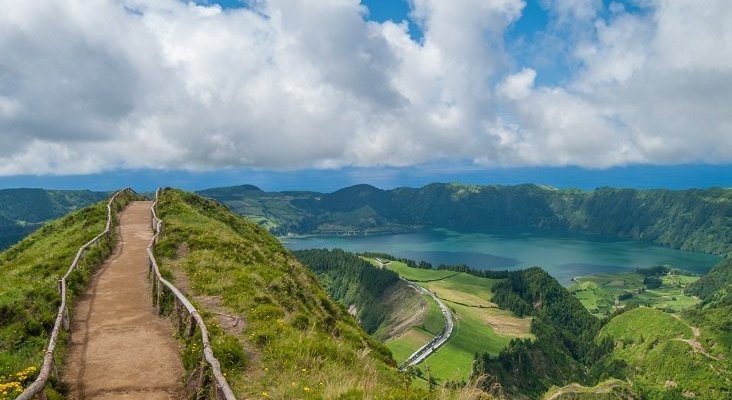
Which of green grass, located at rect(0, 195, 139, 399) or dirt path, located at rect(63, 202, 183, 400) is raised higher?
green grass, located at rect(0, 195, 139, 399)

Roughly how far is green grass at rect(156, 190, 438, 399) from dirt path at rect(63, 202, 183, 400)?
1.85 meters

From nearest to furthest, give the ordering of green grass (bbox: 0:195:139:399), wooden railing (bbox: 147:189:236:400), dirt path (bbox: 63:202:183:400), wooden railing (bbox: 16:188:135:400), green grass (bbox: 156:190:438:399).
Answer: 1. wooden railing (bbox: 16:188:135:400)
2. wooden railing (bbox: 147:189:236:400)
3. green grass (bbox: 156:190:438:399)
4. dirt path (bbox: 63:202:183:400)
5. green grass (bbox: 0:195:139:399)

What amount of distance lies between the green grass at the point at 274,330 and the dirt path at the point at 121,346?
73.0 inches

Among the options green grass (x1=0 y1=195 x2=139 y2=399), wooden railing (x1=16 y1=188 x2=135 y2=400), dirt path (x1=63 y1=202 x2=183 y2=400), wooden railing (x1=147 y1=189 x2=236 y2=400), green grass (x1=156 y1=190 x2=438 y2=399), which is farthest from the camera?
green grass (x1=0 y1=195 x2=139 y2=399)

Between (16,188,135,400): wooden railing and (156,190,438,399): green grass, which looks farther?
(156,190,438,399): green grass

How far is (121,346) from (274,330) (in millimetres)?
7069

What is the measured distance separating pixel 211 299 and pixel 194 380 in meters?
11.3

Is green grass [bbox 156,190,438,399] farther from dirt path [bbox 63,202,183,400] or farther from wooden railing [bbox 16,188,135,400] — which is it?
wooden railing [bbox 16,188,135,400]

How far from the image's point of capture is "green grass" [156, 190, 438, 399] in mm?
16328

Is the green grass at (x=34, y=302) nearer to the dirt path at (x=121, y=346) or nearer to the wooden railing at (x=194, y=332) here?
the dirt path at (x=121, y=346)

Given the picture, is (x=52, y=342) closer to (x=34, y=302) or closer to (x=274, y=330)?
(x=34, y=302)

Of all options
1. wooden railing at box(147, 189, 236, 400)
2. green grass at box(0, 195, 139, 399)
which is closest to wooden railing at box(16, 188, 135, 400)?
green grass at box(0, 195, 139, 399)

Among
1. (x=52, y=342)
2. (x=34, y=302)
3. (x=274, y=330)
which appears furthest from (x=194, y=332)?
(x=34, y=302)

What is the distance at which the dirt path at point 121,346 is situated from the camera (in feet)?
59.9
